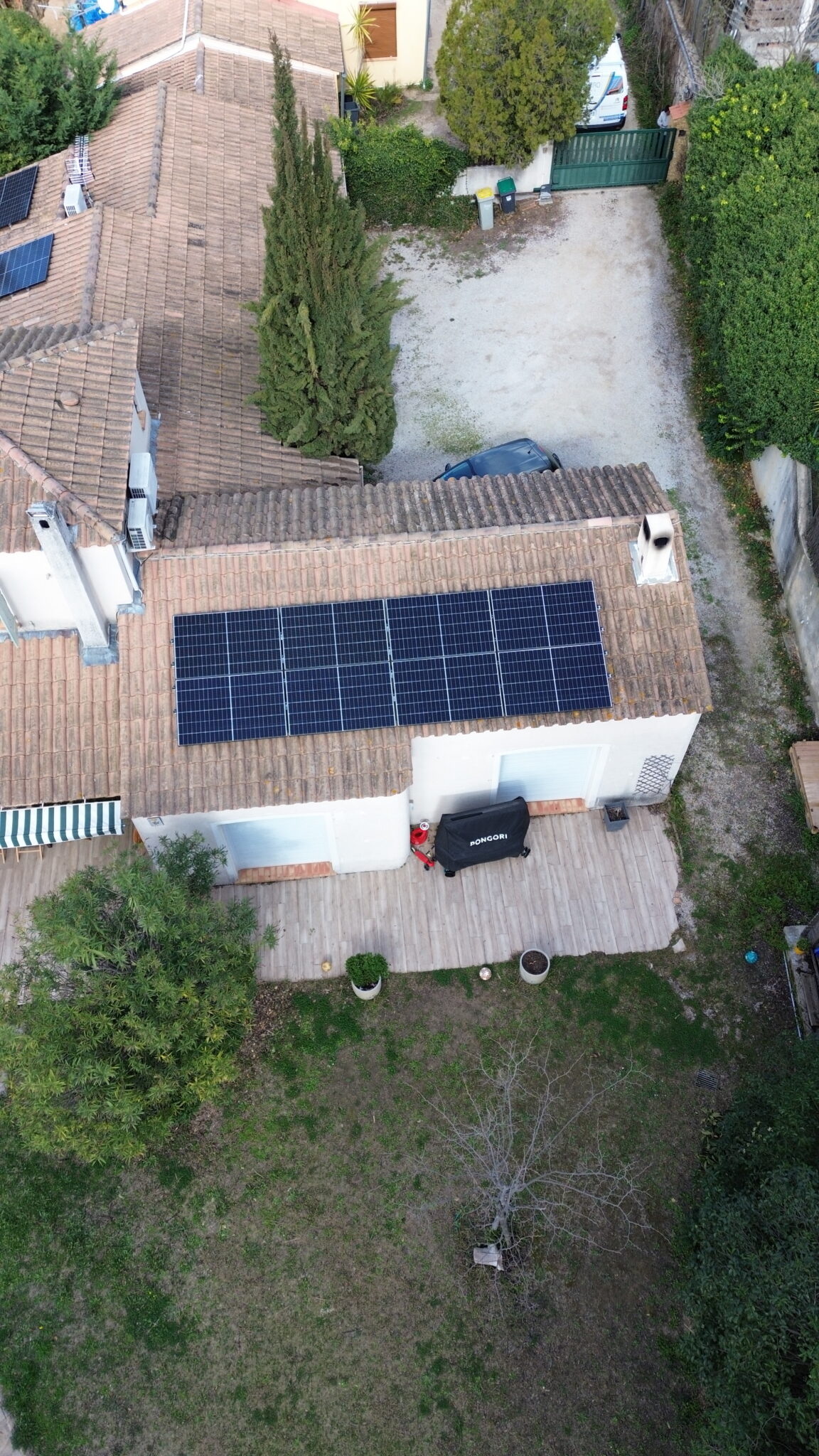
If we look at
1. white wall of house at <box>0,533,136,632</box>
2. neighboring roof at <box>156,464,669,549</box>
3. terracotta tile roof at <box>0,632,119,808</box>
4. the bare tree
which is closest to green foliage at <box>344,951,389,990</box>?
the bare tree

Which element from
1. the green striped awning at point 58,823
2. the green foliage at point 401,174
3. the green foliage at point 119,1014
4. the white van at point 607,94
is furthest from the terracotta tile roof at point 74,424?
the white van at point 607,94

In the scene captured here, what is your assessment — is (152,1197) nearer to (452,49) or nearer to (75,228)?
(75,228)

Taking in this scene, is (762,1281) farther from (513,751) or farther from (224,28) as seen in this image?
(224,28)

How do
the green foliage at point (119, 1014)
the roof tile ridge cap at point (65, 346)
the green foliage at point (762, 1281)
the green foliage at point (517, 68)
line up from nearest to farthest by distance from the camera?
the green foliage at point (762, 1281) → the green foliage at point (119, 1014) → the roof tile ridge cap at point (65, 346) → the green foliage at point (517, 68)

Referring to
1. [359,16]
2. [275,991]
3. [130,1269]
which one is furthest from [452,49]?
[130,1269]

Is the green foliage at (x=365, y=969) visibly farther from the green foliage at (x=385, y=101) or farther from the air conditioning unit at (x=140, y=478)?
the green foliage at (x=385, y=101)

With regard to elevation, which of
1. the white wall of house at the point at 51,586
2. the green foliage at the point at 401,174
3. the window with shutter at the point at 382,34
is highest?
the window with shutter at the point at 382,34

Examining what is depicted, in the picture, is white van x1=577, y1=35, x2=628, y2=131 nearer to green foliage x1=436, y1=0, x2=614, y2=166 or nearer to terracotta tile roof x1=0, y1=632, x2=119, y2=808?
green foliage x1=436, y1=0, x2=614, y2=166
